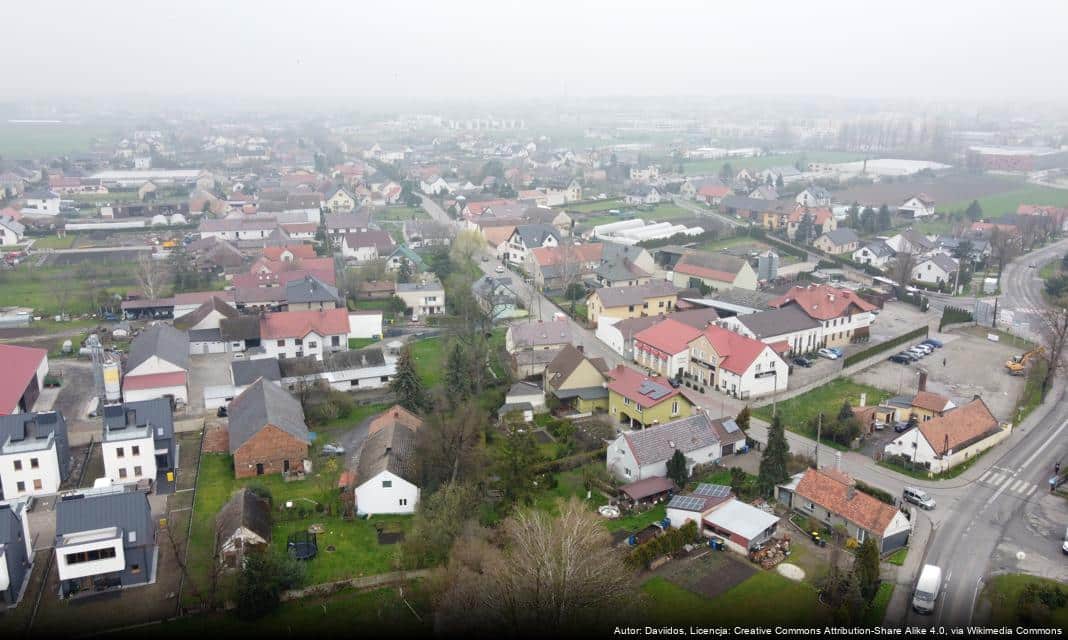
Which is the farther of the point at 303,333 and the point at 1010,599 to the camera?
the point at 303,333

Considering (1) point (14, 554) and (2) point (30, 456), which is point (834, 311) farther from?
(1) point (14, 554)

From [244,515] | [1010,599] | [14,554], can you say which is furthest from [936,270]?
[14,554]

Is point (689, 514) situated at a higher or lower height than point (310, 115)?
lower

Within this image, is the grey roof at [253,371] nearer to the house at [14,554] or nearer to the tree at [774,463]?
the house at [14,554]

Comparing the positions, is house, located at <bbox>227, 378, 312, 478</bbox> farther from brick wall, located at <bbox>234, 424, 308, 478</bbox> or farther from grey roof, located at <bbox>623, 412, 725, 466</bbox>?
grey roof, located at <bbox>623, 412, 725, 466</bbox>

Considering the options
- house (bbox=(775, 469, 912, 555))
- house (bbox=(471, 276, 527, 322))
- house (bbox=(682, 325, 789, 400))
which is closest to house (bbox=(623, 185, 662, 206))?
house (bbox=(471, 276, 527, 322))

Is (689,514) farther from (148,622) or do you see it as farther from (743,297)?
(743,297)

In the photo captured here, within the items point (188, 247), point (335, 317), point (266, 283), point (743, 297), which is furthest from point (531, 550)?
point (188, 247)
